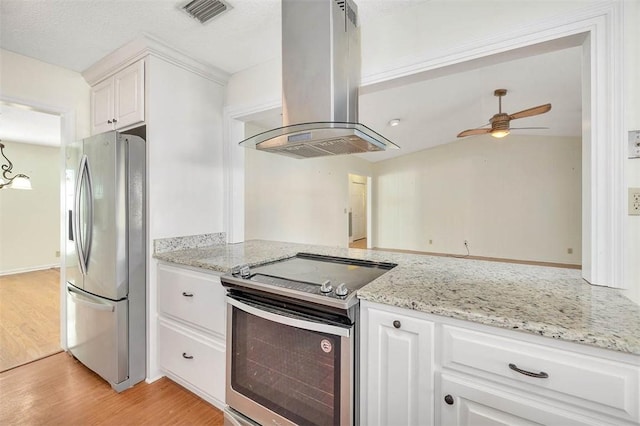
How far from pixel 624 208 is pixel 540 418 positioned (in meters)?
0.93

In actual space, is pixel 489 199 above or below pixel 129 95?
below

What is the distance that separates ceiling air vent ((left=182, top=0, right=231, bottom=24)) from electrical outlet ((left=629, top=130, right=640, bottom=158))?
2.10m

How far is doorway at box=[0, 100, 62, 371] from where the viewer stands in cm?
350

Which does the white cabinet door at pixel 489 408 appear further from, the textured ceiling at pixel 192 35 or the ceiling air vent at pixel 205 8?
the ceiling air vent at pixel 205 8

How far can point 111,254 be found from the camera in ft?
6.20

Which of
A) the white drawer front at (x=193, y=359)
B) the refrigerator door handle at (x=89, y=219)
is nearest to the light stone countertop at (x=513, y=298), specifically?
the white drawer front at (x=193, y=359)

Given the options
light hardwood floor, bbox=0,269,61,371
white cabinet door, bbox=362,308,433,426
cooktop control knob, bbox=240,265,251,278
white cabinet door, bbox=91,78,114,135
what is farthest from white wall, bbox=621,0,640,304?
light hardwood floor, bbox=0,269,61,371

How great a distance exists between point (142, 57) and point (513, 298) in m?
2.70

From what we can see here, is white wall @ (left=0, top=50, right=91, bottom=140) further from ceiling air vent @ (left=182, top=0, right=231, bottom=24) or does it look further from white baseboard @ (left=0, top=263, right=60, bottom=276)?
white baseboard @ (left=0, top=263, right=60, bottom=276)

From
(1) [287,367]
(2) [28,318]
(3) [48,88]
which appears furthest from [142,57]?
(2) [28,318]

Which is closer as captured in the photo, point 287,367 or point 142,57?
point 287,367

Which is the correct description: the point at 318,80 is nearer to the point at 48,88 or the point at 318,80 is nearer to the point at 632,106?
the point at 632,106

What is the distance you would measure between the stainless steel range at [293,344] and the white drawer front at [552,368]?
1.32 ft

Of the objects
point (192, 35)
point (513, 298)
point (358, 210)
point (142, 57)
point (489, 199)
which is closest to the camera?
point (513, 298)
